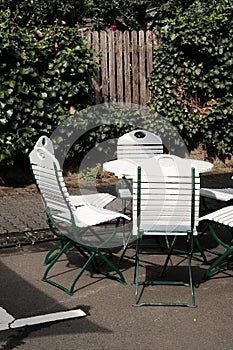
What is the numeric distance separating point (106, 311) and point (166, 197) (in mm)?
1008

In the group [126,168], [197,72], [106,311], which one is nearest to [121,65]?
[197,72]

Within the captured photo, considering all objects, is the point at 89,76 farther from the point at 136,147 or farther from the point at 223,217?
the point at 223,217

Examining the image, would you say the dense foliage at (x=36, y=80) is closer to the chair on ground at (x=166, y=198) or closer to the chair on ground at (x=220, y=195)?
the chair on ground at (x=220, y=195)

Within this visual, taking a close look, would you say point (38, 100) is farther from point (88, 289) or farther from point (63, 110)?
point (88, 289)

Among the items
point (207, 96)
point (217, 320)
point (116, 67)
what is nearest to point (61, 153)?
point (116, 67)

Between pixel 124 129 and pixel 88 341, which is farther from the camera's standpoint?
pixel 124 129

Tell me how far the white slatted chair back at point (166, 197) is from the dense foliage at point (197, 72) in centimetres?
576

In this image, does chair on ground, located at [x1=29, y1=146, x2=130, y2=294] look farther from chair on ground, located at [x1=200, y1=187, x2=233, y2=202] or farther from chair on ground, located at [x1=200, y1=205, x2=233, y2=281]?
chair on ground, located at [x1=200, y1=187, x2=233, y2=202]

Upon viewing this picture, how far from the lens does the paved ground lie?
14.3ft

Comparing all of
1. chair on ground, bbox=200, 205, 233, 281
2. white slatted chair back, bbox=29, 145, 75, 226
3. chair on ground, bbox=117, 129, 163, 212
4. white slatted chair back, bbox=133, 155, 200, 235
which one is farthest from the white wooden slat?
chair on ground, bbox=117, 129, 163, 212

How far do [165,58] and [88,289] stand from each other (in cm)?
623

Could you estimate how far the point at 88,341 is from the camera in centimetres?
438

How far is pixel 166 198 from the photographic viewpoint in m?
5.14

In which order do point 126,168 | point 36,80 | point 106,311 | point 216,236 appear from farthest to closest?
point 36,80, point 126,168, point 216,236, point 106,311
